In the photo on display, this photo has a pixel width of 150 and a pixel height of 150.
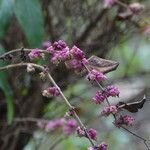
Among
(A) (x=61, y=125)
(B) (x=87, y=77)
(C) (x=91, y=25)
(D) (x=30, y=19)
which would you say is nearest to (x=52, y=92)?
(B) (x=87, y=77)

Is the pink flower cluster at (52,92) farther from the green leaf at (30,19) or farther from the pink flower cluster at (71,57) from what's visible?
the green leaf at (30,19)

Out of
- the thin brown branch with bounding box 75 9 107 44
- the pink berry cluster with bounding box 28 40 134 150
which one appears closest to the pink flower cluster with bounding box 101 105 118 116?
the pink berry cluster with bounding box 28 40 134 150

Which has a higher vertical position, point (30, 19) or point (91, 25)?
point (30, 19)

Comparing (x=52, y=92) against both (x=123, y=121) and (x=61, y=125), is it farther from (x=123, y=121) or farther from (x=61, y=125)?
(x=61, y=125)

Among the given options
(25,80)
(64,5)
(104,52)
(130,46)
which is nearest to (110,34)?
(104,52)

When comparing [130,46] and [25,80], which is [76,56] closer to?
[25,80]

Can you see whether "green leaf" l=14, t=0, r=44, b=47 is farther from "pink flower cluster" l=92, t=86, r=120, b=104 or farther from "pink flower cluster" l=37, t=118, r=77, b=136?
"pink flower cluster" l=92, t=86, r=120, b=104

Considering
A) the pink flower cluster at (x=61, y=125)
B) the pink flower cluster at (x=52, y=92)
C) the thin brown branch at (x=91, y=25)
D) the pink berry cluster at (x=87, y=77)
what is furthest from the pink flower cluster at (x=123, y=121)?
the thin brown branch at (x=91, y=25)
